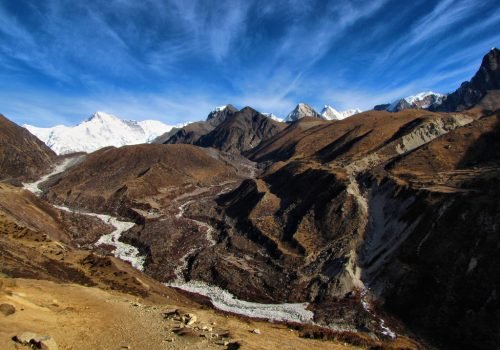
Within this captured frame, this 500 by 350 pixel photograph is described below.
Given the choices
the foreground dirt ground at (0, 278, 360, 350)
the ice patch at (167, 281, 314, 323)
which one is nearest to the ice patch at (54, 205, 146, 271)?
the ice patch at (167, 281, 314, 323)

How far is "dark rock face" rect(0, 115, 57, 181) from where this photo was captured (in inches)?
5778

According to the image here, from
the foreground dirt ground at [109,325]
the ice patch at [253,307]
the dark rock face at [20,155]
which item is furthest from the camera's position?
the dark rock face at [20,155]

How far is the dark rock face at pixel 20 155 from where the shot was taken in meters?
147

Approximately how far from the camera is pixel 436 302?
143 feet

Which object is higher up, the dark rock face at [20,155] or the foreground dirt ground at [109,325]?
the dark rock face at [20,155]

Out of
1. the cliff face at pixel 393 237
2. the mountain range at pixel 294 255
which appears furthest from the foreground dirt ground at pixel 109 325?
the cliff face at pixel 393 237

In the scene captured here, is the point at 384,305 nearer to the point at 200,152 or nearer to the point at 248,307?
the point at 248,307

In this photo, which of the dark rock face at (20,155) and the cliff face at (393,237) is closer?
the cliff face at (393,237)

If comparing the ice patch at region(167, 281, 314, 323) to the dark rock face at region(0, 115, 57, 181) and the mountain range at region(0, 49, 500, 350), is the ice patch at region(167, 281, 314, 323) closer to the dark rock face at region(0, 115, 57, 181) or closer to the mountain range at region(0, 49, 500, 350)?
the mountain range at region(0, 49, 500, 350)

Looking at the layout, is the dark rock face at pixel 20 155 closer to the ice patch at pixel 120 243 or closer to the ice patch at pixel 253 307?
the ice patch at pixel 120 243

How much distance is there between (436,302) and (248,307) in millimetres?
21588

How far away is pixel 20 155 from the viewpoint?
15512cm

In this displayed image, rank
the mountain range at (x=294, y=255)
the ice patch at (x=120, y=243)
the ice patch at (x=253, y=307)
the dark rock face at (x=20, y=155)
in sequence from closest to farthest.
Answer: the mountain range at (x=294, y=255), the ice patch at (x=253, y=307), the ice patch at (x=120, y=243), the dark rock face at (x=20, y=155)

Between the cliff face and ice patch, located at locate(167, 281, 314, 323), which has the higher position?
the cliff face
